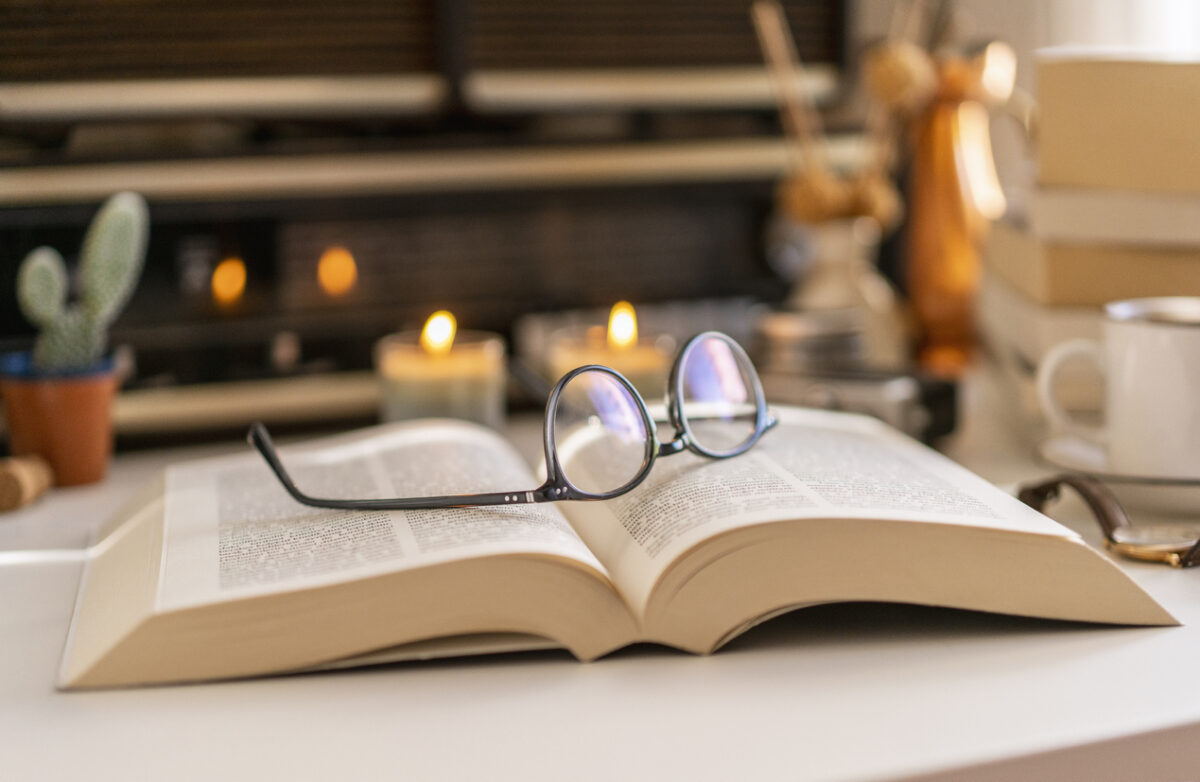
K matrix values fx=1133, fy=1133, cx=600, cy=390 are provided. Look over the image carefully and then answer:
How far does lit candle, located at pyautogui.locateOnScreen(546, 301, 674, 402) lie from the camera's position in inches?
32.3

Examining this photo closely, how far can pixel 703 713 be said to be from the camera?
0.42 meters

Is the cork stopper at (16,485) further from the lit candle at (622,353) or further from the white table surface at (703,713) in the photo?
the lit candle at (622,353)

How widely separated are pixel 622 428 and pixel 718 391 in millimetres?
74

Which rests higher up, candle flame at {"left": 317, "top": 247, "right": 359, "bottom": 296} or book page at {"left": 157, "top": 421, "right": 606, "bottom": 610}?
candle flame at {"left": 317, "top": 247, "right": 359, "bottom": 296}

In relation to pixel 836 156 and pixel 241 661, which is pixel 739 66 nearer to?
pixel 836 156

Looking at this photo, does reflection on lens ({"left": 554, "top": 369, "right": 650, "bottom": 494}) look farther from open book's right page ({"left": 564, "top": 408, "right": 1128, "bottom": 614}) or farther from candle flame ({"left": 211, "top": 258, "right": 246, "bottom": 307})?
candle flame ({"left": 211, "top": 258, "right": 246, "bottom": 307})

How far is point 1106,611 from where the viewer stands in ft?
1.58

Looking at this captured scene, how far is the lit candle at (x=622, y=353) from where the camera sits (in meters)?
0.82

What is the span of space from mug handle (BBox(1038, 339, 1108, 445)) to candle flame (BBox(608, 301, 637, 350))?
282 millimetres

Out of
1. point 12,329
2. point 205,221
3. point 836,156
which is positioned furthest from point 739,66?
point 12,329

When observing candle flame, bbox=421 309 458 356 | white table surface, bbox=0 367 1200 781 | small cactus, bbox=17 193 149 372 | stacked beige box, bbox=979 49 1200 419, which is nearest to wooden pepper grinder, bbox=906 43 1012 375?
stacked beige box, bbox=979 49 1200 419

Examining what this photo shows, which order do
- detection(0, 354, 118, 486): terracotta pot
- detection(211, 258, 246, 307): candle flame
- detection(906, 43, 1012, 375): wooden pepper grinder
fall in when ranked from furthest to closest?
1. detection(906, 43, 1012, 375): wooden pepper grinder
2. detection(211, 258, 246, 307): candle flame
3. detection(0, 354, 118, 486): terracotta pot

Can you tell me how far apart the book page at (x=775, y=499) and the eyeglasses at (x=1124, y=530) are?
72 millimetres

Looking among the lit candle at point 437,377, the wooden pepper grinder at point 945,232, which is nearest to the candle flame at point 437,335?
the lit candle at point 437,377
